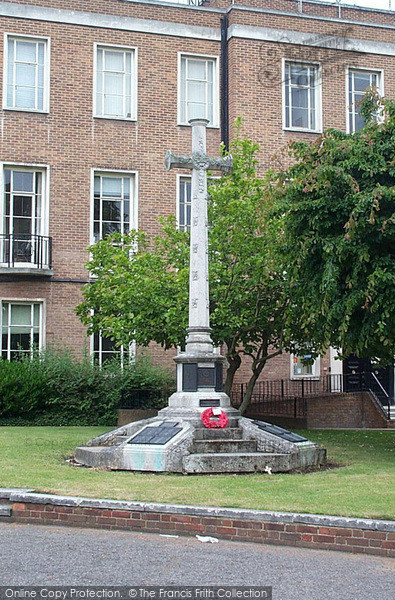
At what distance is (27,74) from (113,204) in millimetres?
4666

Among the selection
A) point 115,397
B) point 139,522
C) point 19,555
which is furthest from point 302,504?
point 115,397

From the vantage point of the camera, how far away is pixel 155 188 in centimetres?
2542

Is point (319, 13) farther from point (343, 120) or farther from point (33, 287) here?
point (33, 287)

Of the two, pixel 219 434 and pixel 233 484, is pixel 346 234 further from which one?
pixel 233 484

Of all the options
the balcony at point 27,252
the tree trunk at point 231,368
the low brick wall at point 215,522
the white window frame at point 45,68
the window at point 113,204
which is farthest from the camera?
the window at point 113,204

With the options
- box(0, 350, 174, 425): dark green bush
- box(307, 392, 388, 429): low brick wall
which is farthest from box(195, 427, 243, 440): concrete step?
box(307, 392, 388, 429): low brick wall

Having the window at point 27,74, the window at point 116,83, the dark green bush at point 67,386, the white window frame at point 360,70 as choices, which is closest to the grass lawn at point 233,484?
the dark green bush at point 67,386

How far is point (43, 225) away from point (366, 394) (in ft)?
35.3

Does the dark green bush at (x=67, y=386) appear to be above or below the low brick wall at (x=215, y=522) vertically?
above

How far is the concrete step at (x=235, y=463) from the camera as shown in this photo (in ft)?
39.8

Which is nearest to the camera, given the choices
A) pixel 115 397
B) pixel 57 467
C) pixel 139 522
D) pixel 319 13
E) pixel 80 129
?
pixel 139 522

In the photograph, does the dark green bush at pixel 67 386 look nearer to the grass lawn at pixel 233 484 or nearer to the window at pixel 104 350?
the window at pixel 104 350

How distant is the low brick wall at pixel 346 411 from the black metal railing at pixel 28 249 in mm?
8734

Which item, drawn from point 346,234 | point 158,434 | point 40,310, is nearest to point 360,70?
point 40,310
